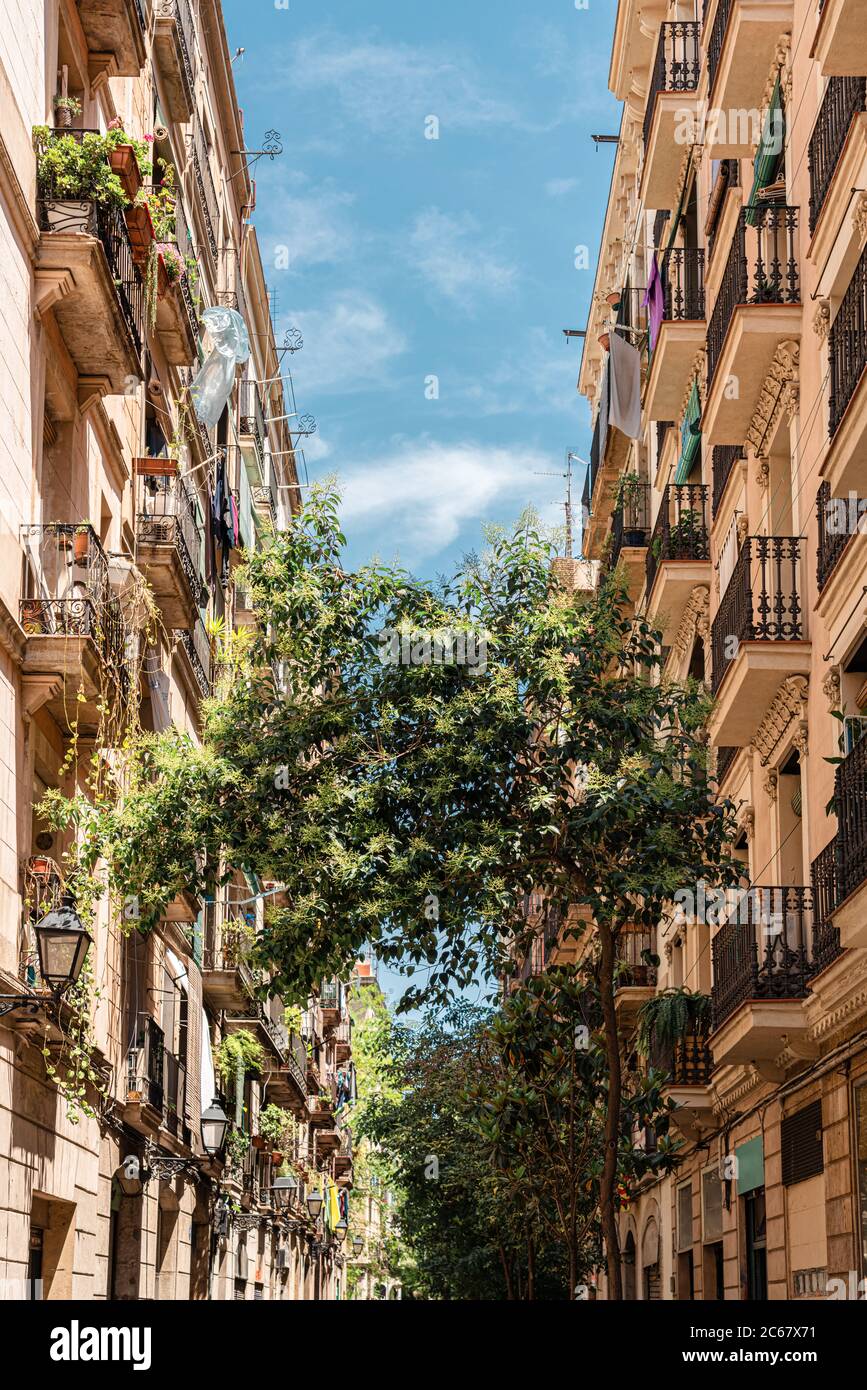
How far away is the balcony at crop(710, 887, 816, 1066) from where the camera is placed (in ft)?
52.4

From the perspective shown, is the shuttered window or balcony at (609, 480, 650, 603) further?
balcony at (609, 480, 650, 603)

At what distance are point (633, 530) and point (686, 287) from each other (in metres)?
6.56

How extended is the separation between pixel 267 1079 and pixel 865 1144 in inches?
1049

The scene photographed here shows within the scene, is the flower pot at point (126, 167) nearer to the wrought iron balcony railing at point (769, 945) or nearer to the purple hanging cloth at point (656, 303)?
the wrought iron balcony railing at point (769, 945)

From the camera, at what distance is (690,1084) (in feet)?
72.6

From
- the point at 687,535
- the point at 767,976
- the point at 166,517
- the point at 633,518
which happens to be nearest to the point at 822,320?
the point at 767,976

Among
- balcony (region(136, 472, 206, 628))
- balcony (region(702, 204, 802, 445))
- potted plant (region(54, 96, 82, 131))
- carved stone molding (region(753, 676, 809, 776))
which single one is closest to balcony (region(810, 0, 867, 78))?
balcony (region(702, 204, 802, 445))

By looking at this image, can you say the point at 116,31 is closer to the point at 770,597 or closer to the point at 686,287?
the point at 770,597

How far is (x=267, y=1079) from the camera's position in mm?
38781

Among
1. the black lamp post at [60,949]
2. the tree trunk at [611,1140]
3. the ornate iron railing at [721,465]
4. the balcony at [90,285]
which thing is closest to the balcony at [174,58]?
the balcony at [90,285]

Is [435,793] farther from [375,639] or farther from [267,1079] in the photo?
[267,1079]

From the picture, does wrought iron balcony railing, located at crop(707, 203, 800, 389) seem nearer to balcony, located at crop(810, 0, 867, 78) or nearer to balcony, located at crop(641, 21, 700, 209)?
balcony, located at crop(810, 0, 867, 78)

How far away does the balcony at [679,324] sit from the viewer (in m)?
24.0

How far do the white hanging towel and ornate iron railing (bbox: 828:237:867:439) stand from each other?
1626cm
